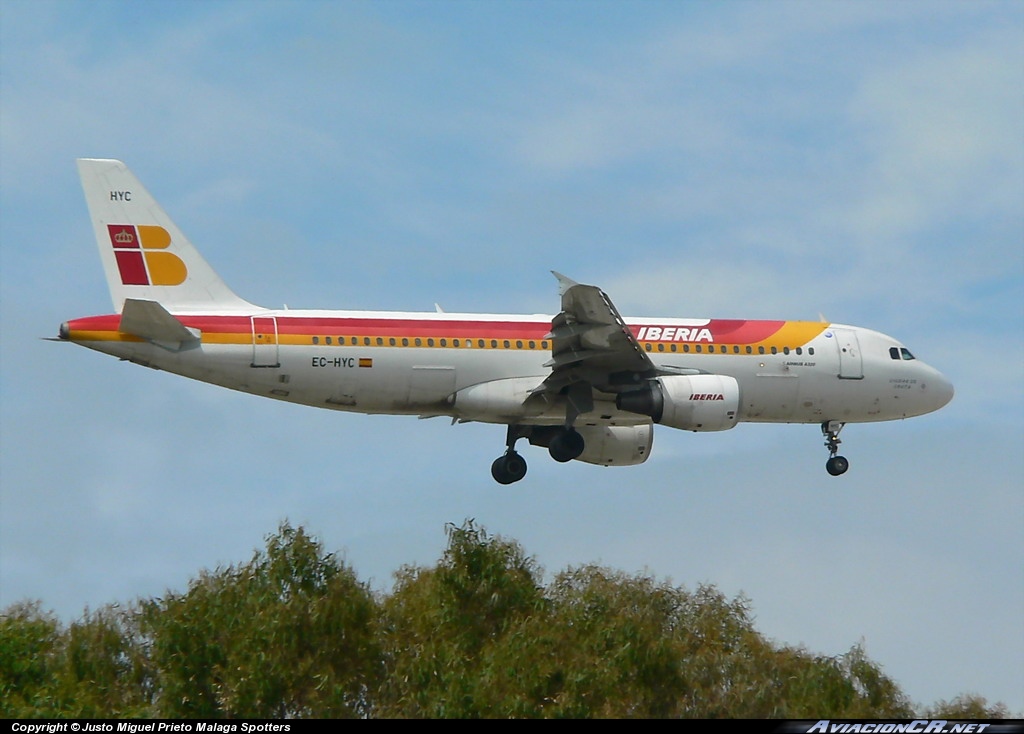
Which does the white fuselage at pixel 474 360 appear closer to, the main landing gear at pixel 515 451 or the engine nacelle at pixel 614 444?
the main landing gear at pixel 515 451

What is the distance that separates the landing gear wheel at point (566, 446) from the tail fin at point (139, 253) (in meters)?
8.33

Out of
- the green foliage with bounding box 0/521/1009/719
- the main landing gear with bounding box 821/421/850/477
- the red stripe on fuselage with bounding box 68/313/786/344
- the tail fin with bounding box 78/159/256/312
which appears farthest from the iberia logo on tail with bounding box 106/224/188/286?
the main landing gear with bounding box 821/421/850/477

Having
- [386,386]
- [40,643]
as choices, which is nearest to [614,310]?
[386,386]

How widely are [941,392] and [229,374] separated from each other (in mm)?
19475

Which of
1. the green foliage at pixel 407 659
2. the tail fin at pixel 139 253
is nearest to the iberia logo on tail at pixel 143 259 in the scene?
the tail fin at pixel 139 253

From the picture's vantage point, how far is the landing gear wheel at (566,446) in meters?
42.7

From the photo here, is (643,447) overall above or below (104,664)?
above

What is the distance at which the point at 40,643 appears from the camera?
1626 inches

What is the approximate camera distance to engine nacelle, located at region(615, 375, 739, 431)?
133 ft

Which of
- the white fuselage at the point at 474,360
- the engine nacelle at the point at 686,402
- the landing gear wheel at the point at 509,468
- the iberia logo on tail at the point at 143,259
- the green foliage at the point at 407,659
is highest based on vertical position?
the iberia logo on tail at the point at 143,259

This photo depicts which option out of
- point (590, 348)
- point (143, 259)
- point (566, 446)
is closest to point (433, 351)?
point (590, 348)

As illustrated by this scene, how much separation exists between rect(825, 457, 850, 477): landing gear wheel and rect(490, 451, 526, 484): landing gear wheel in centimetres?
806

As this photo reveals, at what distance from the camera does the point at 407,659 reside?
124 feet
